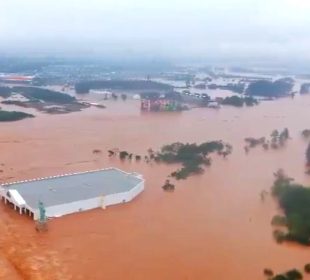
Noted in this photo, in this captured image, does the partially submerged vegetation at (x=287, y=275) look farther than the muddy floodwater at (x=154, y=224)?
No

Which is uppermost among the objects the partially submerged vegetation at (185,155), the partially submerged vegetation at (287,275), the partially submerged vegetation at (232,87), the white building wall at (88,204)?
the white building wall at (88,204)

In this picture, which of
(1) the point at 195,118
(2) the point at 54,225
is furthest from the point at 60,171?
(1) the point at 195,118

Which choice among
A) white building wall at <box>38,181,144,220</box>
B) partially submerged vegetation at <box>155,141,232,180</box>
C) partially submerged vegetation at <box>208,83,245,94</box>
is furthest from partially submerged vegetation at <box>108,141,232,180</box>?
partially submerged vegetation at <box>208,83,245,94</box>

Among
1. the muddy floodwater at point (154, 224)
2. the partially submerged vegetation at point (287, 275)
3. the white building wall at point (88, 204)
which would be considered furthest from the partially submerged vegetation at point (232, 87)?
the partially submerged vegetation at point (287, 275)

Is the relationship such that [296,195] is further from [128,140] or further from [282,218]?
[128,140]

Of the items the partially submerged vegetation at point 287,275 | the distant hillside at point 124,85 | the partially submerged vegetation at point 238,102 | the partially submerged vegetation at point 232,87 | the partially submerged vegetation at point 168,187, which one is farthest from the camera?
the partially submerged vegetation at point 232,87

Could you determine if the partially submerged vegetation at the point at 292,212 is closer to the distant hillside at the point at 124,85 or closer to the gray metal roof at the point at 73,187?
the gray metal roof at the point at 73,187
